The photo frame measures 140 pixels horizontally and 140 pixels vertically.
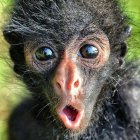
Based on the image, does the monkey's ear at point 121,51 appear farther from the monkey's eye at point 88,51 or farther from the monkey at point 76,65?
the monkey's eye at point 88,51

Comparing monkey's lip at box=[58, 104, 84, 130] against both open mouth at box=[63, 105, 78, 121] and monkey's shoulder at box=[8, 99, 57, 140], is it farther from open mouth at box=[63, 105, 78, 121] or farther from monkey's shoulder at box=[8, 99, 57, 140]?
monkey's shoulder at box=[8, 99, 57, 140]

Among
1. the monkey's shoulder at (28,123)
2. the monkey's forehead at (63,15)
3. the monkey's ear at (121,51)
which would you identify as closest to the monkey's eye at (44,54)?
the monkey's forehead at (63,15)

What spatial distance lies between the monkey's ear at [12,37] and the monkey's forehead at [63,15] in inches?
3.0

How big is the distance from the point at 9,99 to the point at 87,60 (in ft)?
6.47

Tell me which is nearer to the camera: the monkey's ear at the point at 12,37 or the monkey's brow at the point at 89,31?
the monkey's brow at the point at 89,31

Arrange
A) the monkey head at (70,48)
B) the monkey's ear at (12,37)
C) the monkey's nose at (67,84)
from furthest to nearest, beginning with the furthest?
the monkey's ear at (12,37) → the monkey head at (70,48) → the monkey's nose at (67,84)

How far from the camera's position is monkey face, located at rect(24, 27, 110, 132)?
4.37 meters

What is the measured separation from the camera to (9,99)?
6410 millimetres

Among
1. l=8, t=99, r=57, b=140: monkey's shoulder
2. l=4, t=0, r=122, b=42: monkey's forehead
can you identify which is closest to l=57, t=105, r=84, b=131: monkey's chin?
l=4, t=0, r=122, b=42: monkey's forehead

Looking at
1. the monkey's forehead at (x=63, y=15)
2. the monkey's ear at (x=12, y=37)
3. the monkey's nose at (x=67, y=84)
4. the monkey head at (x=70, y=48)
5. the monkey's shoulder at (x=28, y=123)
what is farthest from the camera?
the monkey's shoulder at (x=28, y=123)

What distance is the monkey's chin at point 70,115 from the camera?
14.4 ft

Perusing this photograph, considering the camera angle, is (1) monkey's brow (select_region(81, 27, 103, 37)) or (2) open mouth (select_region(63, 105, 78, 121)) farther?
(1) monkey's brow (select_region(81, 27, 103, 37))

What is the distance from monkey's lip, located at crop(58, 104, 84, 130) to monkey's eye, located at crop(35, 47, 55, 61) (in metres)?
0.41

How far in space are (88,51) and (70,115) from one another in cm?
50
